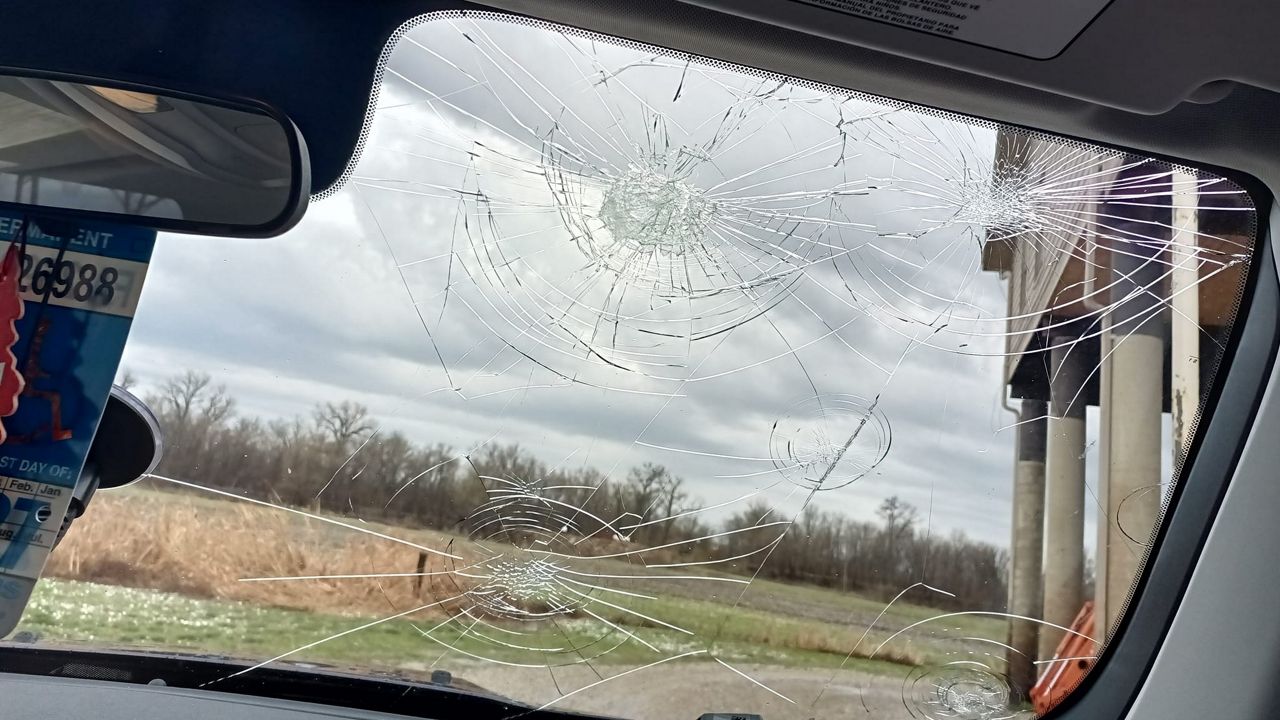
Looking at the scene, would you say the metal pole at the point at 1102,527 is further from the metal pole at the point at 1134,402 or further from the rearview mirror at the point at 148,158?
the rearview mirror at the point at 148,158

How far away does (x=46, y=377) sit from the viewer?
1.82m

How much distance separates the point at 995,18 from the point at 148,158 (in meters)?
1.68

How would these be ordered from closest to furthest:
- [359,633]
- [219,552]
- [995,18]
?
[995,18] < [219,552] < [359,633]

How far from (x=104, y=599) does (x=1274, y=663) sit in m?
2.65

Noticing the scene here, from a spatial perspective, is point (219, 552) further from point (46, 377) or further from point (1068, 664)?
point (1068, 664)

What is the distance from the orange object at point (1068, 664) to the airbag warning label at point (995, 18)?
1475mm

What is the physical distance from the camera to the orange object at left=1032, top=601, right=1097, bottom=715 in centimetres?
217

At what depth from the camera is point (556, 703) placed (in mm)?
2186

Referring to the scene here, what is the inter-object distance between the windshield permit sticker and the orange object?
2.40 m

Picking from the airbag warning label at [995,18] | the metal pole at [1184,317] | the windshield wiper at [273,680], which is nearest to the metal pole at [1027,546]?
the metal pole at [1184,317]

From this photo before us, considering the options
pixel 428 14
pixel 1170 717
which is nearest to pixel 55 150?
pixel 428 14

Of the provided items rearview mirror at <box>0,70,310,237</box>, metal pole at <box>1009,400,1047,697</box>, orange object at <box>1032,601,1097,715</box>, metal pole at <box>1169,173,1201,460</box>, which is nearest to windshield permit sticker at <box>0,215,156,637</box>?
rearview mirror at <box>0,70,310,237</box>

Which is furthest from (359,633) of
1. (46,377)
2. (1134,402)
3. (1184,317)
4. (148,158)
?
(1184,317)

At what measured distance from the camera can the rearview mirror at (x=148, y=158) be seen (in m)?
1.67
